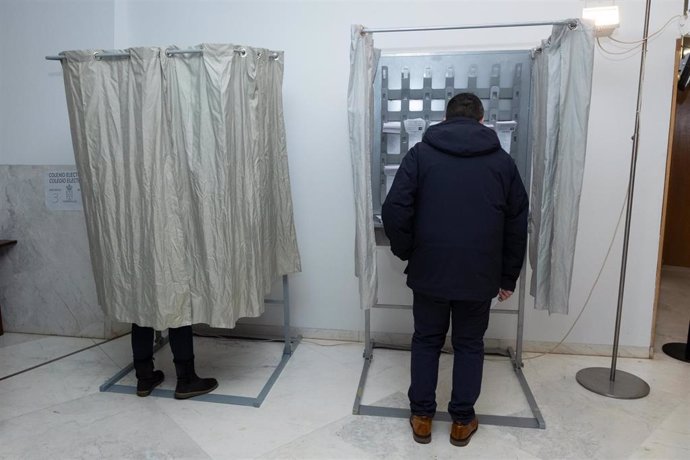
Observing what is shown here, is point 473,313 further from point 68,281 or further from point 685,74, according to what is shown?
point 68,281

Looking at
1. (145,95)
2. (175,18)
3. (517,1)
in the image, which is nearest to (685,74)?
(517,1)

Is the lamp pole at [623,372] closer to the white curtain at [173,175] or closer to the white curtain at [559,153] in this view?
the white curtain at [559,153]

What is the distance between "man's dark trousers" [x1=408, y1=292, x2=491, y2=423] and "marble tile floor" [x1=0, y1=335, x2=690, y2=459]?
7.5 inches

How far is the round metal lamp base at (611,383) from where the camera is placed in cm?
256

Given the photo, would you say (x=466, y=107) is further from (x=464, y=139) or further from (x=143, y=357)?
(x=143, y=357)

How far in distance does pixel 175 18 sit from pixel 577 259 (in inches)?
120

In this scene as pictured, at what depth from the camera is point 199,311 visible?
2312mm

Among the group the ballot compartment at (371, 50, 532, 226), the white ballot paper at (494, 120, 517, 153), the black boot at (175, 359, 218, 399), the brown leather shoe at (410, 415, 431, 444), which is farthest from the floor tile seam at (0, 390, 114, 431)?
the white ballot paper at (494, 120, 517, 153)

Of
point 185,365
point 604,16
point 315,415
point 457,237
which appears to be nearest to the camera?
point 457,237

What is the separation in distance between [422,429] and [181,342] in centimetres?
128

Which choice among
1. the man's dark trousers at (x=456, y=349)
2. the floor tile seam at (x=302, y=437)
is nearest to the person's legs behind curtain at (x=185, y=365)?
the floor tile seam at (x=302, y=437)

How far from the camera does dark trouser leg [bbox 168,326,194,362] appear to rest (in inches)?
96.9

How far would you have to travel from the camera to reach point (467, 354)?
212cm

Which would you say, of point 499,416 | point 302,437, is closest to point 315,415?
point 302,437
